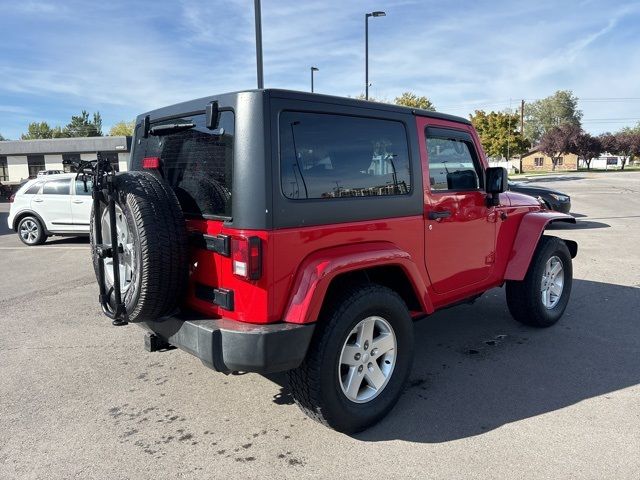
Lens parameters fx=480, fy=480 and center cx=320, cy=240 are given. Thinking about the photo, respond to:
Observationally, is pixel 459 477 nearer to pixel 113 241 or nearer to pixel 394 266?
pixel 394 266

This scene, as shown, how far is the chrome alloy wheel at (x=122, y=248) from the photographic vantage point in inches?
116

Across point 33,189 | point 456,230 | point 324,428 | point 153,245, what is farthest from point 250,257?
point 33,189

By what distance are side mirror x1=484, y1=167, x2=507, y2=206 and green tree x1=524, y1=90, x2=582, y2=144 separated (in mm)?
100529

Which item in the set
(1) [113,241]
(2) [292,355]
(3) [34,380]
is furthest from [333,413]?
(3) [34,380]

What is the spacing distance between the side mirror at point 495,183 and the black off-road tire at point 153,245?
2.62 meters

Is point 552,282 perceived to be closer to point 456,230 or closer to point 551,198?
point 456,230

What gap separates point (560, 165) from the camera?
8050 cm

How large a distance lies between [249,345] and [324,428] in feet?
3.04

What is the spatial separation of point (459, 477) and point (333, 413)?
0.77 m

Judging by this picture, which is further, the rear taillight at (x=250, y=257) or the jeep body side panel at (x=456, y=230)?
the jeep body side panel at (x=456, y=230)

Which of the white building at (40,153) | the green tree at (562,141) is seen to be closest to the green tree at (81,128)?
the white building at (40,153)

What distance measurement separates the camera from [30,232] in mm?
10961

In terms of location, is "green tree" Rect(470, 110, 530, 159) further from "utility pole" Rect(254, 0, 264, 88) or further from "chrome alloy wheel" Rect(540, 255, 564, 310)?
"chrome alloy wheel" Rect(540, 255, 564, 310)

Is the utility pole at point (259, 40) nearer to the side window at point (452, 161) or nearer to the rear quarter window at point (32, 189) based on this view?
the side window at point (452, 161)
